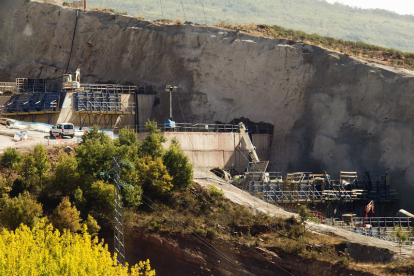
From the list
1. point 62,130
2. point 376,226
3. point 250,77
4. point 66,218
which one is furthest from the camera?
point 250,77

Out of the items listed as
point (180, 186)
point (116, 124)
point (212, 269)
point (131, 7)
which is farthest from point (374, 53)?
→ point (131, 7)

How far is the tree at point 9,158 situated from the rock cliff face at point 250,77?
26365 mm

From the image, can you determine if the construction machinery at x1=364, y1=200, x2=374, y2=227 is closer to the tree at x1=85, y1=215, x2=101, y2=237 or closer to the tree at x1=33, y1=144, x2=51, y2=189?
the tree at x1=85, y1=215, x2=101, y2=237

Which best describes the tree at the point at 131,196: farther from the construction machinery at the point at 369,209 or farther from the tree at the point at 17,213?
the construction machinery at the point at 369,209

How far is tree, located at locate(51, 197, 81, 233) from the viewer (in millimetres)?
43312

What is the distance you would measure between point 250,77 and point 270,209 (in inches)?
933

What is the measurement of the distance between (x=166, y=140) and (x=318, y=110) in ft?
61.3

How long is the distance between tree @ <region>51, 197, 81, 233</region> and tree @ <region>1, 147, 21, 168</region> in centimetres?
623

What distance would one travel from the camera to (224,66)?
245 ft

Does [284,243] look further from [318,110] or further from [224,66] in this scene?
[224,66]

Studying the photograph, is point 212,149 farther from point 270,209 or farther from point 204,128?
point 270,209

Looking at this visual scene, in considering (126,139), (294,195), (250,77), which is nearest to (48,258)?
(126,139)

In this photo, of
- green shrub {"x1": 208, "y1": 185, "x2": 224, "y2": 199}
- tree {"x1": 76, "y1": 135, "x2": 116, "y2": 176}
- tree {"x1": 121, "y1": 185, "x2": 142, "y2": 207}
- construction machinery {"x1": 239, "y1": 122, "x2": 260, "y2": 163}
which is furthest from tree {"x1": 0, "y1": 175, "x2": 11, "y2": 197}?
construction machinery {"x1": 239, "y1": 122, "x2": 260, "y2": 163}

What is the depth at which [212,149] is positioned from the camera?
6625 cm
